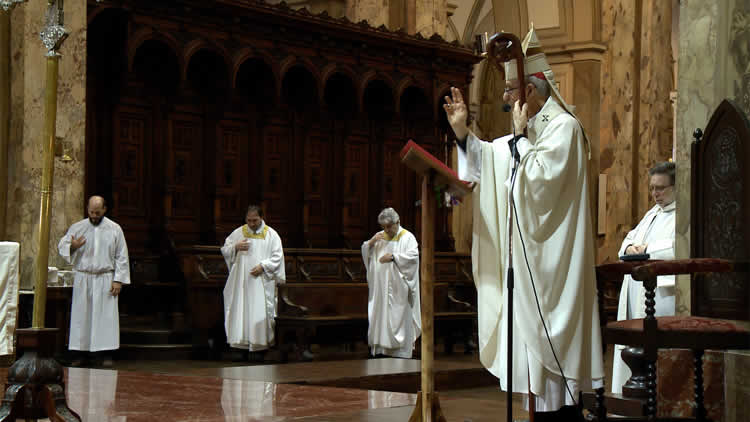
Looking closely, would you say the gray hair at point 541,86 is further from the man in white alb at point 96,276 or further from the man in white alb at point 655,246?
the man in white alb at point 96,276

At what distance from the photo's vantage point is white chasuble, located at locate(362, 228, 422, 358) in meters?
13.0

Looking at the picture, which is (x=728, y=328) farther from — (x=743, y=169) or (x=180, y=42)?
(x=180, y=42)

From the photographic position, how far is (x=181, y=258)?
39.8ft

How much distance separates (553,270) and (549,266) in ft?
0.08

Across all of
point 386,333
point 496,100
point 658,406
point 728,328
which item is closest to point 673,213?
point 658,406

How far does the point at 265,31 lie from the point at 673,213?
7.77 meters

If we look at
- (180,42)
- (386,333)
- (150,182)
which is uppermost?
(180,42)

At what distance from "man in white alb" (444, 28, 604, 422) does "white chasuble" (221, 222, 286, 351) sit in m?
7.73

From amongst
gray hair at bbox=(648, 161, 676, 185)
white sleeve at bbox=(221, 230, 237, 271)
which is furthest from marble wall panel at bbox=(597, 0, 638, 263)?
gray hair at bbox=(648, 161, 676, 185)

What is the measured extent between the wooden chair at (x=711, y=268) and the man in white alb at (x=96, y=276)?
729cm

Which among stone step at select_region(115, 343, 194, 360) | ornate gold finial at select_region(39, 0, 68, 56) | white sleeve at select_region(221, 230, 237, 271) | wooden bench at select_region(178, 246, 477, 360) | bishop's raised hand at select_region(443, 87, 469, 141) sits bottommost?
stone step at select_region(115, 343, 194, 360)

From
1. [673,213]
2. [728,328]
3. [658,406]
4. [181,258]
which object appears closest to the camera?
[728,328]

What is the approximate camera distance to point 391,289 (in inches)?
520

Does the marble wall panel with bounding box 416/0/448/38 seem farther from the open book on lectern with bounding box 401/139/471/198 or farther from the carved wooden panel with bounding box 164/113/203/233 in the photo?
the open book on lectern with bounding box 401/139/471/198
